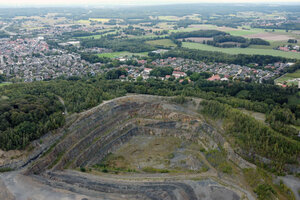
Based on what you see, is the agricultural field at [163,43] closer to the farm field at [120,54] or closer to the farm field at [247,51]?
the farm field at [247,51]

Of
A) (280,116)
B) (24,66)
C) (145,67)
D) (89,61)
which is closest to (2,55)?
(24,66)

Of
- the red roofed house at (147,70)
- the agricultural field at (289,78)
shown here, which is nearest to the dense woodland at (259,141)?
the agricultural field at (289,78)

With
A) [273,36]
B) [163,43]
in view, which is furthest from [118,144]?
[273,36]

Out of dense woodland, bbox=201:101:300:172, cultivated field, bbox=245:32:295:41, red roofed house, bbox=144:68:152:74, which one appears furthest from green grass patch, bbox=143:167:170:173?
cultivated field, bbox=245:32:295:41

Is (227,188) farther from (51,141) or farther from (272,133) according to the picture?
(51,141)

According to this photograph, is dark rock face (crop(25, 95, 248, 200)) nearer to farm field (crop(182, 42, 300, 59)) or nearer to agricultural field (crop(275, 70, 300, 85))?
agricultural field (crop(275, 70, 300, 85))
